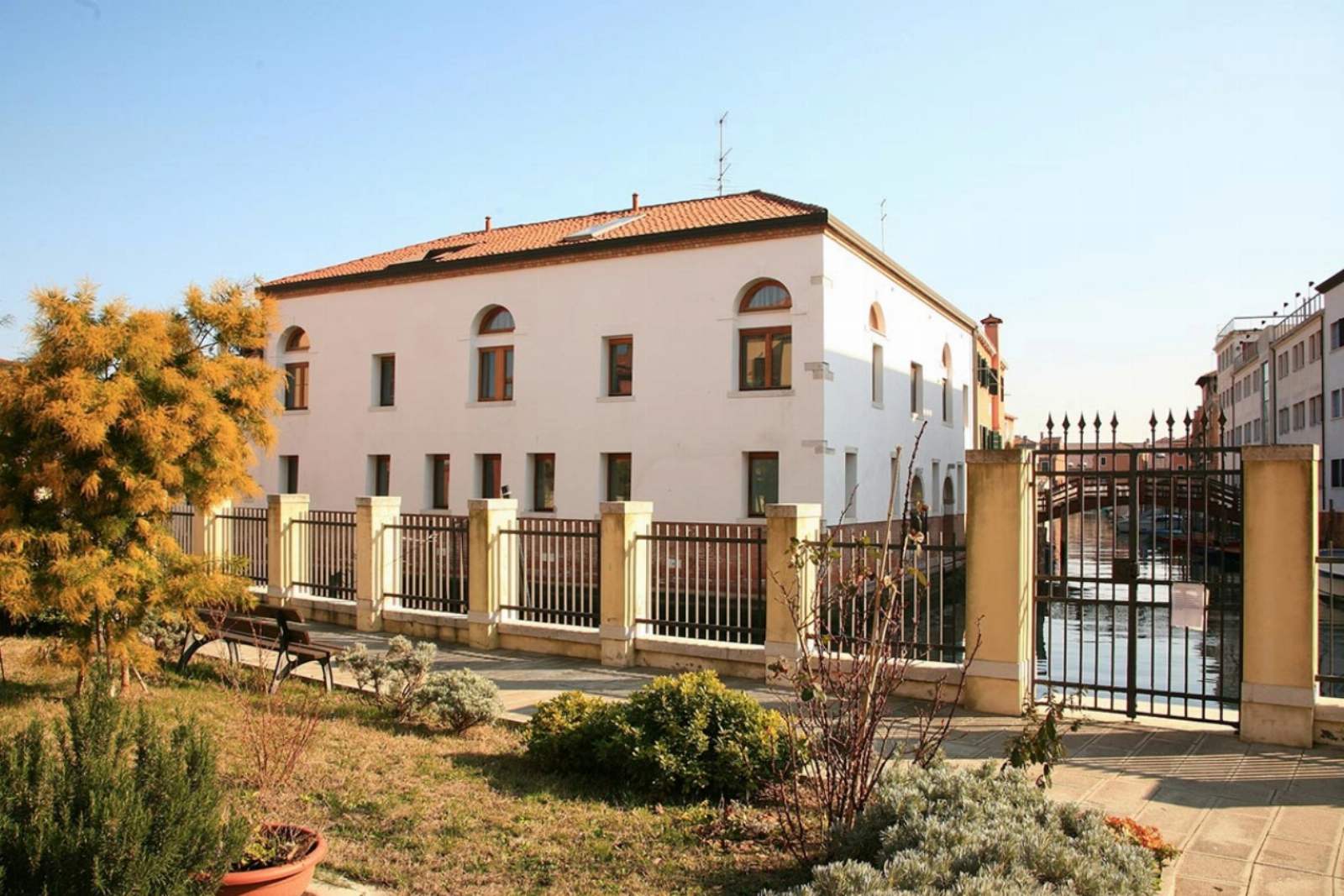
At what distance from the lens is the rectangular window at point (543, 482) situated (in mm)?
24500

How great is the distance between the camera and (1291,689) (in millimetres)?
7414

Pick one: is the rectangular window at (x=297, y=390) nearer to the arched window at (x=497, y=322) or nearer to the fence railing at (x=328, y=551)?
the arched window at (x=497, y=322)

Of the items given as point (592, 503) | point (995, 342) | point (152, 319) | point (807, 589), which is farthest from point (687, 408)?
point (995, 342)

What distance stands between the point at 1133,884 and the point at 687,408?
728 inches

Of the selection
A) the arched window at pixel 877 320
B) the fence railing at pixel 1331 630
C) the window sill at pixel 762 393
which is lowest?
the fence railing at pixel 1331 630

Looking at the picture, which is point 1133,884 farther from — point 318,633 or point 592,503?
point 592,503

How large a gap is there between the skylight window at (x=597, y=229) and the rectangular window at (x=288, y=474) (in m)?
11.3

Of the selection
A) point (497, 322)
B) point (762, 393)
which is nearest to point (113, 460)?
point (762, 393)

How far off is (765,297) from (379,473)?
1278 cm

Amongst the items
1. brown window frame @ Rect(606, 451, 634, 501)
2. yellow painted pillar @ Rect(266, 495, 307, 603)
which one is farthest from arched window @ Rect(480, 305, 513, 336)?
yellow painted pillar @ Rect(266, 495, 307, 603)

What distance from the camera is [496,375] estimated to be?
1006 inches

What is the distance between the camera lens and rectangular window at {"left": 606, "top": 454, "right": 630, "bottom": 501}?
23359 millimetres

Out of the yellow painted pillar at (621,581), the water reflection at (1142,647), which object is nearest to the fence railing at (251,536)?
the yellow painted pillar at (621,581)

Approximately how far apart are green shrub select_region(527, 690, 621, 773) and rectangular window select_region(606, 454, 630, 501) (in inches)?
649
